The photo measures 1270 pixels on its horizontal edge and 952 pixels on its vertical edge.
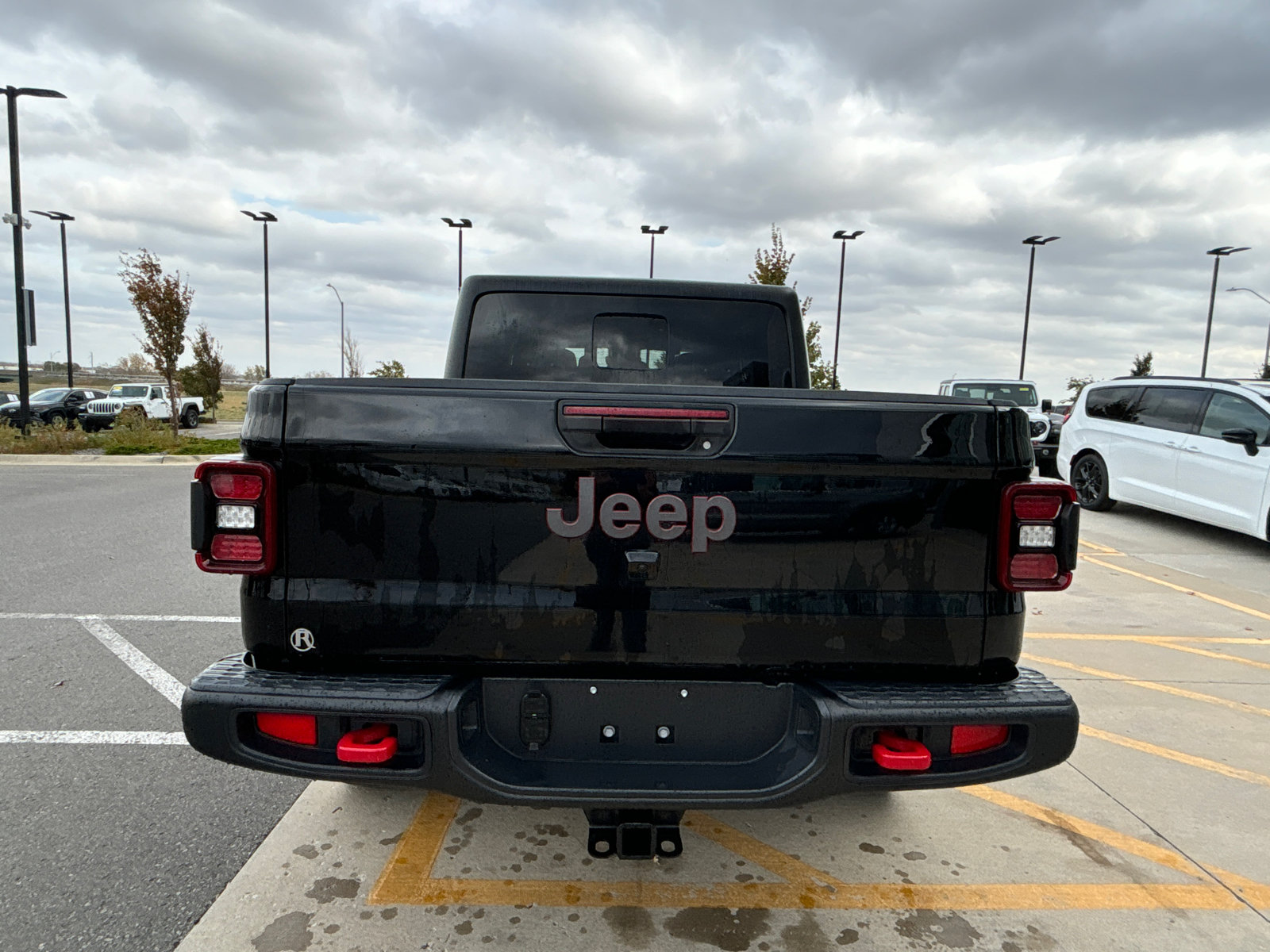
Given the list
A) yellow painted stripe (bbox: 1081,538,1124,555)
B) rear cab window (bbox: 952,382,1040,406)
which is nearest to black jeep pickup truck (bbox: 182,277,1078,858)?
yellow painted stripe (bbox: 1081,538,1124,555)

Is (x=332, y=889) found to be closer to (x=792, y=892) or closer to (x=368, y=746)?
(x=368, y=746)

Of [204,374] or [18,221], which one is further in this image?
[204,374]

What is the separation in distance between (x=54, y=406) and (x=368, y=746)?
107 feet

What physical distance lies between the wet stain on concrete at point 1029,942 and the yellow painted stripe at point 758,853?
19.9 inches

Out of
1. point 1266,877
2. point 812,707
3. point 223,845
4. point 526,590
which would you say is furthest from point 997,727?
point 223,845

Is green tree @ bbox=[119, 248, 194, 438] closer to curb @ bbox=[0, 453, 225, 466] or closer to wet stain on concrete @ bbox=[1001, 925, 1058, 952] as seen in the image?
curb @ bbox=[0, 453, 225, 466]

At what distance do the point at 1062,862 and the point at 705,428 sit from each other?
84.5 inches

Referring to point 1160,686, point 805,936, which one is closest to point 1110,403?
point 1160,686

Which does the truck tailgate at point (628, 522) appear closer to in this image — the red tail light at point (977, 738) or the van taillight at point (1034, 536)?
the van taillight at point (1034, 536)

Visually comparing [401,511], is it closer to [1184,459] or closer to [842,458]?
[842,458]

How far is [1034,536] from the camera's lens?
2098 millimetres

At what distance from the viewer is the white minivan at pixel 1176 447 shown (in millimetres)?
8102

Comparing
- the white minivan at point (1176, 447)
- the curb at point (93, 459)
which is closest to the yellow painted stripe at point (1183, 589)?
the white minivan at point (1176, 447)

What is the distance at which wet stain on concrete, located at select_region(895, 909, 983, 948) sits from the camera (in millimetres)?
2297
